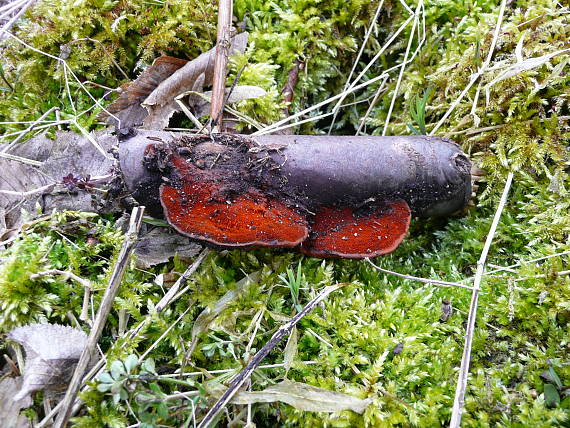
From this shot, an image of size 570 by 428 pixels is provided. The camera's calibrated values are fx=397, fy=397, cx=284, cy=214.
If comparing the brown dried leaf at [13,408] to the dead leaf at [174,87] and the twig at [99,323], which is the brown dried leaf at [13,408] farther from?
the dead leaf at [174,87]

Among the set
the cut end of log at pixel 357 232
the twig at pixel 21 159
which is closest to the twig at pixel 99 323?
the cut end of log at pixel 357 232

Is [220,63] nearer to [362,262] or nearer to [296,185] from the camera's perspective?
[296,185]

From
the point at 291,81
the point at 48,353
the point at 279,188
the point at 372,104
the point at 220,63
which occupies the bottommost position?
the point at 48,353

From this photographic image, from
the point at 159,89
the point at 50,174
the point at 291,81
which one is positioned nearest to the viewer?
the point at 50,174

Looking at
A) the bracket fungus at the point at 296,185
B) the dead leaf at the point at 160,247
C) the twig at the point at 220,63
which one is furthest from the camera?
the twig at the point at 220,63

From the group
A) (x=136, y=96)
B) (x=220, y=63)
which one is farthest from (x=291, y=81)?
(x=136, y=96)

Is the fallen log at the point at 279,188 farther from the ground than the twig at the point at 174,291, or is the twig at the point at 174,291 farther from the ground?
the fallen log at the point at 279,188
